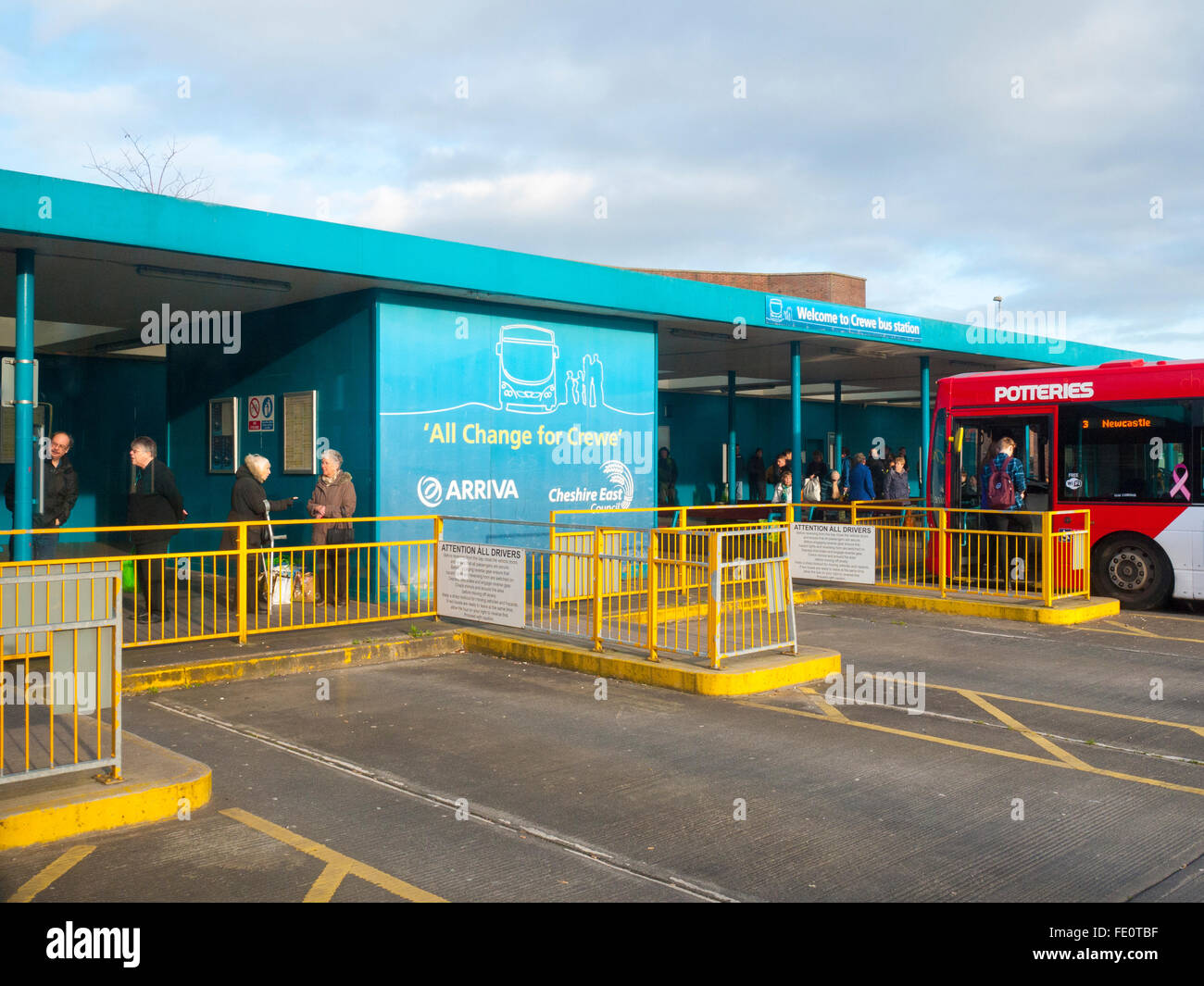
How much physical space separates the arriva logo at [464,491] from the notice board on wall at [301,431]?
147 centimetres

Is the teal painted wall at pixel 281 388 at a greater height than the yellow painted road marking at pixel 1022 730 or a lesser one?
greater

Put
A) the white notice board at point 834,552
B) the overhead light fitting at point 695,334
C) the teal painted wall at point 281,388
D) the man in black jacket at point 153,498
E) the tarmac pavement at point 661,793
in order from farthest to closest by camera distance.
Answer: the overhead light fitting at point 695,334, the white notice board at point 834,552, the teal painted wall at point 281,388, the man in black jacket at point 153,498, the tarmac pavement at point 661,793

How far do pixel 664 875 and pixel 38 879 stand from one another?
9.12ft

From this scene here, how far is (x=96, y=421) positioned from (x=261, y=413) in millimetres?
5778

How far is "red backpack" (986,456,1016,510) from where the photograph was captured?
1423 centimetres

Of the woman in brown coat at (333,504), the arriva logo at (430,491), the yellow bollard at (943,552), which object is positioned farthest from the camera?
the yellow bollard at (943,552)

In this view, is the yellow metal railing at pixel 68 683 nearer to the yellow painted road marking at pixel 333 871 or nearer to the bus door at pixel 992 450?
the yellow painted road marking at pixel 333 871

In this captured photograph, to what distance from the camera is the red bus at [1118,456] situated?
43.9ft

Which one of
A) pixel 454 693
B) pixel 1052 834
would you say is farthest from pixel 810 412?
pixel 1052 834

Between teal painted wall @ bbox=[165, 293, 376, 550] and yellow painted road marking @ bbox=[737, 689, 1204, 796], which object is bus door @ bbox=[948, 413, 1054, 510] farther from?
teal painted wall @ bbox=[165, 293, 376, 550]

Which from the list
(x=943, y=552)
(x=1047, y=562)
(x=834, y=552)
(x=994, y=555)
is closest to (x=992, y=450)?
(x=994, y=555)

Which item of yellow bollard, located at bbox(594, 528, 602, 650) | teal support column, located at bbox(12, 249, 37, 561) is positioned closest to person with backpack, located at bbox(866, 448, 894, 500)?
yellow bollard, located at bbox(594, 528, 602, 650)

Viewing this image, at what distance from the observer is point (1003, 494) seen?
14281mm

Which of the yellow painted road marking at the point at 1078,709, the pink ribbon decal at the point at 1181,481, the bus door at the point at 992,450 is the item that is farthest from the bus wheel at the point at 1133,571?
the yellow painted road marking at the point at 1078,709
